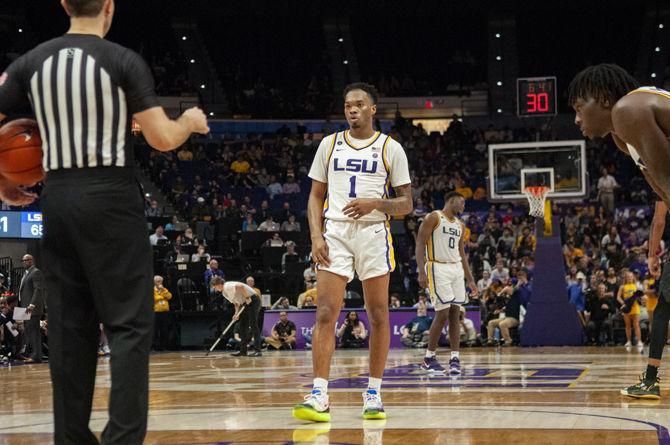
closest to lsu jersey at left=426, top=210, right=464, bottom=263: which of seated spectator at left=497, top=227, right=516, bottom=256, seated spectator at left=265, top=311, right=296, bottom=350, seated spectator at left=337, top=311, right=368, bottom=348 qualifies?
seated spectator at left=337, top=311, right=368, bottom=348

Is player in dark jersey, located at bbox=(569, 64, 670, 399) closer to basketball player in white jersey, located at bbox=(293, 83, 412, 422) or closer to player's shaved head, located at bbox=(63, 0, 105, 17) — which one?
basketball player in white jersey, located at bbox=(293, 83, 412, 422)

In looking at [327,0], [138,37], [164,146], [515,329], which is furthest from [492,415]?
[138,37]

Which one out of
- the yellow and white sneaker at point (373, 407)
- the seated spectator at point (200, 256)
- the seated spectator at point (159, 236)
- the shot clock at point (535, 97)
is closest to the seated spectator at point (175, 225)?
the seated spectator at point (159, 236)

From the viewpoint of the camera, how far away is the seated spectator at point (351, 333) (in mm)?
18781

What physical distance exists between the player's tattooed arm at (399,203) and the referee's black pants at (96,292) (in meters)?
2.90

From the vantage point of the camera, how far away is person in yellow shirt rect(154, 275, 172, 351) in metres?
19.1

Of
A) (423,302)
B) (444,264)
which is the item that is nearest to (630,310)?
(423,302)

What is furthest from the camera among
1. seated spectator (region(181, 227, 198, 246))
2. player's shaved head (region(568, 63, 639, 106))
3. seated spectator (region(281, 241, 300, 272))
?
seated spectator (region(181, 227, 198, 246))

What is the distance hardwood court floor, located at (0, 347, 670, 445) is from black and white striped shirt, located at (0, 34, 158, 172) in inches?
74.4

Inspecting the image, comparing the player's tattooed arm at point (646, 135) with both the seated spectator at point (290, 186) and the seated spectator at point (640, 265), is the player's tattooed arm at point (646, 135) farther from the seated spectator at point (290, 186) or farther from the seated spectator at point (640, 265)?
the seated spectator at point (290, 186)

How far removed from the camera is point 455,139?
31.7 metres

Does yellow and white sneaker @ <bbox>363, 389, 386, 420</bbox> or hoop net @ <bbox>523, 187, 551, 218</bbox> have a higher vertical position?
hoop net @ <bbox>523, 187, 551, 218</bbox>

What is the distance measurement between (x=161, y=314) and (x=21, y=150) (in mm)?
16556

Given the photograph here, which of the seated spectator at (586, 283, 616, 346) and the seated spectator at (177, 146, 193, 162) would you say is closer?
the seated spectator at (586, 283, 616, 346)
